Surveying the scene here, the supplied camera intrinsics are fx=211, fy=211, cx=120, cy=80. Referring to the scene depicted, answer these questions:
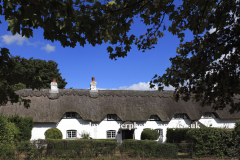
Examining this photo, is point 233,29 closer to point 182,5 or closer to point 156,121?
point 182,5

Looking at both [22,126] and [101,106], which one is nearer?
[22,126]

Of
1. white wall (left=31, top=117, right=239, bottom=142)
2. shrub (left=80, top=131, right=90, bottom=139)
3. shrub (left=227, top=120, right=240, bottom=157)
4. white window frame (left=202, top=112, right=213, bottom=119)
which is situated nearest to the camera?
shrub (left=227, top=120, right=240, bottom=157)

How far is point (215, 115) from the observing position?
2528 centimetres

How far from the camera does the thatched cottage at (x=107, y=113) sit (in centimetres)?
2194

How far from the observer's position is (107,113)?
888 inches

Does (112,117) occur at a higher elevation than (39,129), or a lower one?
higher

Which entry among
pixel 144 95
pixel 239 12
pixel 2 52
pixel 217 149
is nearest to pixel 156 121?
pixel 144 95

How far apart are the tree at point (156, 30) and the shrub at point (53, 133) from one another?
15323 mm

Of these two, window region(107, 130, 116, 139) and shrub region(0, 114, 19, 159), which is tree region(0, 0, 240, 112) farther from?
window region(107, 130, 116, 139)

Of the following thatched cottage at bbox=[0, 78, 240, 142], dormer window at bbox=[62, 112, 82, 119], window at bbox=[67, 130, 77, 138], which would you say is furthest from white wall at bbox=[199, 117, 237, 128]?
window at bbox=[67, 130, 77, 138]

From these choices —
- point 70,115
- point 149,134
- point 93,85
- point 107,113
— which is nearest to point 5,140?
point 70,115

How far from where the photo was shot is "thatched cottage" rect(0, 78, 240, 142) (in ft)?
72.0

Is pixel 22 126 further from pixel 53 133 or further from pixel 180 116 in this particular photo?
pixel 180 116

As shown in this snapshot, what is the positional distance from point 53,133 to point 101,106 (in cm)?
577
